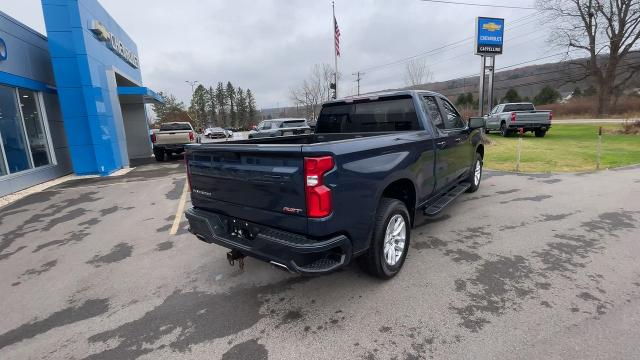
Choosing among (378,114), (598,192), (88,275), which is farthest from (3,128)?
(598,192)

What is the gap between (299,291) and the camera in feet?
10.8

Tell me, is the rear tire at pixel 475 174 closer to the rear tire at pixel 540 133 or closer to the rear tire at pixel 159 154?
the rear tire at pixel 159 154

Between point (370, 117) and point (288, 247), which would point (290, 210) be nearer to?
point (288, 247)

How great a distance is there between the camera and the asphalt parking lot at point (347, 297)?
8.18 feet

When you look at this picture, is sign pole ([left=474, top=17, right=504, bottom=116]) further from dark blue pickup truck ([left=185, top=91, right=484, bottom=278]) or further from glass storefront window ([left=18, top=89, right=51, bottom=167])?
glass storefront window ([left=18, top=89, right=51, bottom=167])

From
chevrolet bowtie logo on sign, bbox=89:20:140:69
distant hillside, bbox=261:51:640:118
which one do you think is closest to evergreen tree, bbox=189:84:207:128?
distant hillside, bbox=261:51:640:118

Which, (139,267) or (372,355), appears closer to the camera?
(372,355)

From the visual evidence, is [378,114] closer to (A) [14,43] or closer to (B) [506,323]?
(B) [506,323]

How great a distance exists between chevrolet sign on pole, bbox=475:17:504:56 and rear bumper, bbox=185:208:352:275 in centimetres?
1816

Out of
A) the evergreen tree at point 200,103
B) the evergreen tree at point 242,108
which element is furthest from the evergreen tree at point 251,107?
the evergreen tree at point 200,103

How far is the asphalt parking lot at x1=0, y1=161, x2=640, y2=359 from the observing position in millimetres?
2492

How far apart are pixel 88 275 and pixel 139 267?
1.85ft

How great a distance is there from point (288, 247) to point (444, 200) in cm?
303

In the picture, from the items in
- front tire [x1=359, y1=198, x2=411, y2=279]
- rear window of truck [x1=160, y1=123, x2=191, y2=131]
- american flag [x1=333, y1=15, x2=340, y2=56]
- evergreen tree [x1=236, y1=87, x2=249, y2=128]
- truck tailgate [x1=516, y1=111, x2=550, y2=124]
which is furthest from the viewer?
evergreen tree [x1=236, y1=87, x2=249, y2=128]
